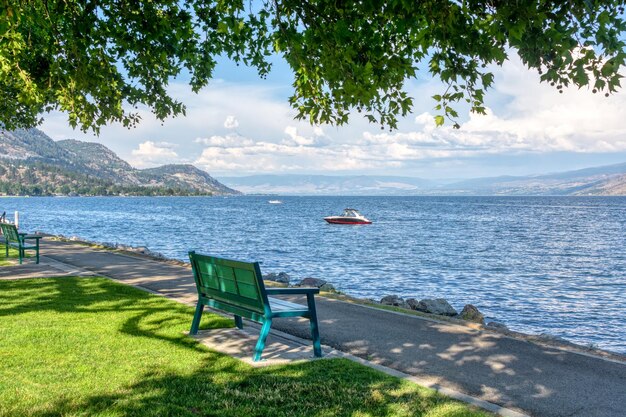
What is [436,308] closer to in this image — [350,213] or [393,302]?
[393,302]

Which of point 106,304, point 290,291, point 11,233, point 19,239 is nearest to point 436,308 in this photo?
point 106,304

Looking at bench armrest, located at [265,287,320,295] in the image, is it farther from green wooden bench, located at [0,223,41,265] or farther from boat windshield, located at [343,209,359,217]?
boat windshield, located at [343,209,359,217]

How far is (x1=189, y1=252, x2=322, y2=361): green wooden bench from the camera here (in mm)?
7047

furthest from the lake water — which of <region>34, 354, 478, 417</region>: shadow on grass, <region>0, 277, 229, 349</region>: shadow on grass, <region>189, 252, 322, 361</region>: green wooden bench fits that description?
<region>34, 354, 478, 417</region>: shadow on grass

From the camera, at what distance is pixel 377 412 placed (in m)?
5.45

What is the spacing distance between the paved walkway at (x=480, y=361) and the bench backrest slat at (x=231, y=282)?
1.58 metres

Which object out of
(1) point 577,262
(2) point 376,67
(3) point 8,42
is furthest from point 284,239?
(2) point 376,67

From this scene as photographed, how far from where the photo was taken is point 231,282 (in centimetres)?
761

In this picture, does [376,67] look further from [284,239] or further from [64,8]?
[284,239]

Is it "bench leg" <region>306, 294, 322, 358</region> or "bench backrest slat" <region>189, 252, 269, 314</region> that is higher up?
"bench backrest slat" <region>189, 252, 269, 314</region>

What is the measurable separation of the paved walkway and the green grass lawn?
0.71 m

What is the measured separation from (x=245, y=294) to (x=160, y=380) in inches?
63.1

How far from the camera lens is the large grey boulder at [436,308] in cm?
1548

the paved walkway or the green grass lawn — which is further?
the paved walkway
